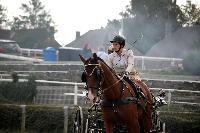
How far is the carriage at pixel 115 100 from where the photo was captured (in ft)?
28.1

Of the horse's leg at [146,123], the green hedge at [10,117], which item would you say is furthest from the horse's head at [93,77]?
the green hedge at [10,117]

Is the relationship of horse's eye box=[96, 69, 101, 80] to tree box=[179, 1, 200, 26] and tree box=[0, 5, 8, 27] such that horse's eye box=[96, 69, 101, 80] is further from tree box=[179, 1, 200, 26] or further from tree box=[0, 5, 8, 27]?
tree box=[0, 5, 8, 27]

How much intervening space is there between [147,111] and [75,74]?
16461 mm

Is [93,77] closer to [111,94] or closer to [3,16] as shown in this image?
[111,94]

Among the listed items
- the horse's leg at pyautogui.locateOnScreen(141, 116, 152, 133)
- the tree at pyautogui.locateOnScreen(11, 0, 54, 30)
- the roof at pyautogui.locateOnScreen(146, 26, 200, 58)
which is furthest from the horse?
the tree at pyautogui.locateOnScreen(11, 0, 54, 30)


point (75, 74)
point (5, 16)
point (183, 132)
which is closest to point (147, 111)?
point (183, 132)

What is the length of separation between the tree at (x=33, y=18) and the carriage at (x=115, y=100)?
64.9 m

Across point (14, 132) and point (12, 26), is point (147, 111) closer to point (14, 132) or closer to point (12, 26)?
point (14, 132)

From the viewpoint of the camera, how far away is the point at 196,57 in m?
32.5

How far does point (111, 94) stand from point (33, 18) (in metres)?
71.3

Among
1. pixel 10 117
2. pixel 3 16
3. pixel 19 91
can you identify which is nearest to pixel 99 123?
pixel 10 117

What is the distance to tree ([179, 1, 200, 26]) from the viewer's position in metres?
53.2

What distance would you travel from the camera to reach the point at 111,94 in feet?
30.2

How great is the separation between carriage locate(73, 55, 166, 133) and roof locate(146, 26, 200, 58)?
3853 centimetres
